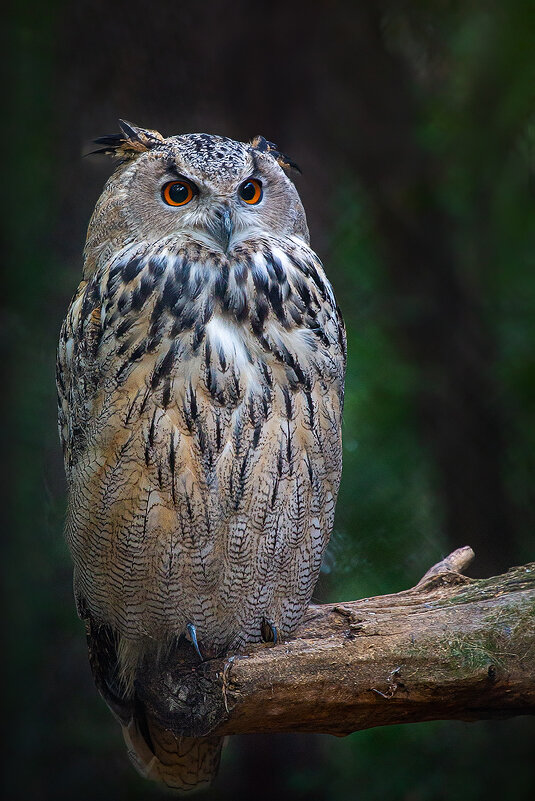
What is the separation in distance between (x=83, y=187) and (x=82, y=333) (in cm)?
82

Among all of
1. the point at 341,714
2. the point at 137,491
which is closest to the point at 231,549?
the point at 137,491

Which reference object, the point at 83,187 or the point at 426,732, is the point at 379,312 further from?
the point at 426,732

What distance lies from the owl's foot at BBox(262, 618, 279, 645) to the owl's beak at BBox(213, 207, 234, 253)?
0.75 metres

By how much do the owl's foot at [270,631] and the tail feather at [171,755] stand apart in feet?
0.95

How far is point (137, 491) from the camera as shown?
1.33 m

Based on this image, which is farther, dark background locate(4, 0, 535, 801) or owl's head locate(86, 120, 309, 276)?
dark background locate(4, 0, 535, 801)

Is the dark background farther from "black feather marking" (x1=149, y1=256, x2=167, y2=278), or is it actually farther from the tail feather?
"black feather marking" (x1=149, y1=256, x2=167, y2=278)

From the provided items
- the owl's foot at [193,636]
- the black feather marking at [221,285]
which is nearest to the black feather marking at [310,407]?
the black feather marking at [221,285]

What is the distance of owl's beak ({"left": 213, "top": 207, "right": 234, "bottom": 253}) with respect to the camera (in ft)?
4.26

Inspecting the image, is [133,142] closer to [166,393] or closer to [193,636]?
[166,393]

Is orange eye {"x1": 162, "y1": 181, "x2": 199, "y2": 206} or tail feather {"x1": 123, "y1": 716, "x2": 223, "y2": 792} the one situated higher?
orange eye {"x1": 162, "y1": 181, "x2": 199, "y2": 206}

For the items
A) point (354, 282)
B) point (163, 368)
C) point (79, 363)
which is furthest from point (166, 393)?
point (354, 282)

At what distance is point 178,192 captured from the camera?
134cm

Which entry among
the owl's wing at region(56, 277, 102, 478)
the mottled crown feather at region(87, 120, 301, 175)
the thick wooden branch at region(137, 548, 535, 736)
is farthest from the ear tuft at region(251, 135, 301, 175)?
the thick wooden branch at region(137, 548, 535, 736)
